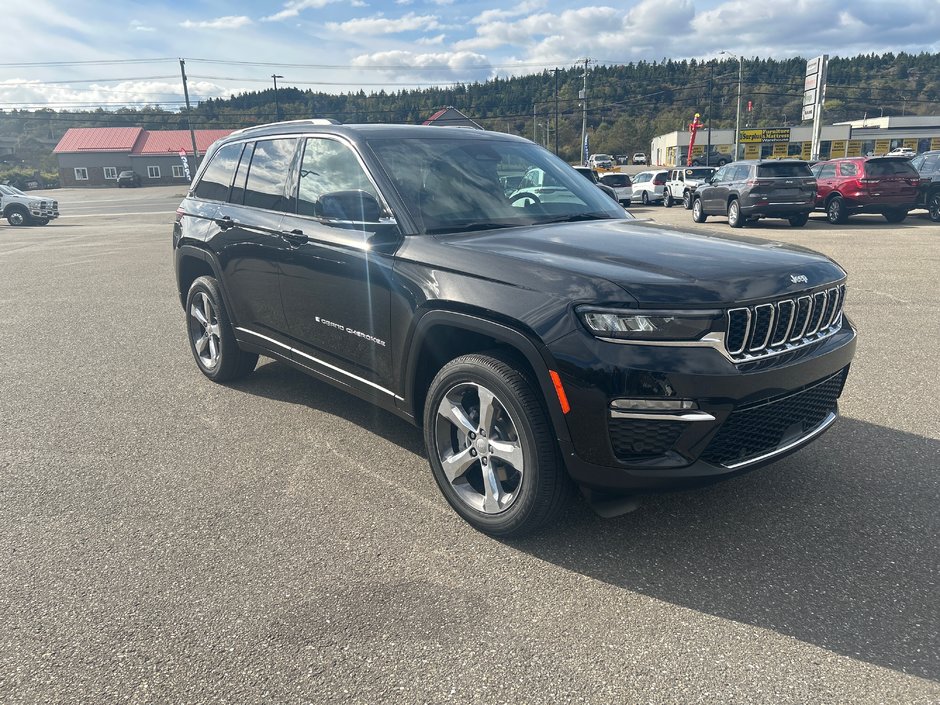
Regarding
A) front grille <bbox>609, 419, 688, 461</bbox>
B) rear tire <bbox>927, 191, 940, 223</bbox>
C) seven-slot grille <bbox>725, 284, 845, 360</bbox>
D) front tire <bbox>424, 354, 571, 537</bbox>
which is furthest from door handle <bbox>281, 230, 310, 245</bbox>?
rear tire <bbox>927, 191, 940, 223</bbox>

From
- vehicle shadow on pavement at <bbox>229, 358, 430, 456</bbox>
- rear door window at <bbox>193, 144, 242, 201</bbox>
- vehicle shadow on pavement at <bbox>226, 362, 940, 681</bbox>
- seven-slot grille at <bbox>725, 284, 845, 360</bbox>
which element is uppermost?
rear door window at <bbox>193, 144, 242, 201</bbox>

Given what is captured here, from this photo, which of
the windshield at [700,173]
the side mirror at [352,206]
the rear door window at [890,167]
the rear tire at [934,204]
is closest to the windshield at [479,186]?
the side mirror at [352,206]

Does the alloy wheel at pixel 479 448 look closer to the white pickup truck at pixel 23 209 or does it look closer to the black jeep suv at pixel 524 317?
the black jeep suv at pixel 524 317

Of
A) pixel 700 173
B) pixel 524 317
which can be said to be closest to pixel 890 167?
pixel 700 173

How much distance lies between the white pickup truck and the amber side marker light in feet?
103

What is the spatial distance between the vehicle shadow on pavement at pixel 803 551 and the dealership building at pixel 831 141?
71479 millimetres

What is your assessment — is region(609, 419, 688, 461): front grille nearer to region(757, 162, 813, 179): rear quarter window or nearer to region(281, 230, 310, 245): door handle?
region(281, 230, 310, 245): door handle

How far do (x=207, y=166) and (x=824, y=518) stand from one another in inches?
197

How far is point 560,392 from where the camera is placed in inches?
108

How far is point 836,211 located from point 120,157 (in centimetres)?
8094

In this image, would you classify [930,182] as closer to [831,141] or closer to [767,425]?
[767,425]

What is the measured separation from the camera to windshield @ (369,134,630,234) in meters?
3.65

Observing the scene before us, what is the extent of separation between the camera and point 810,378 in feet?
9.76

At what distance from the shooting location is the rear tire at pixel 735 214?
58.4ft
